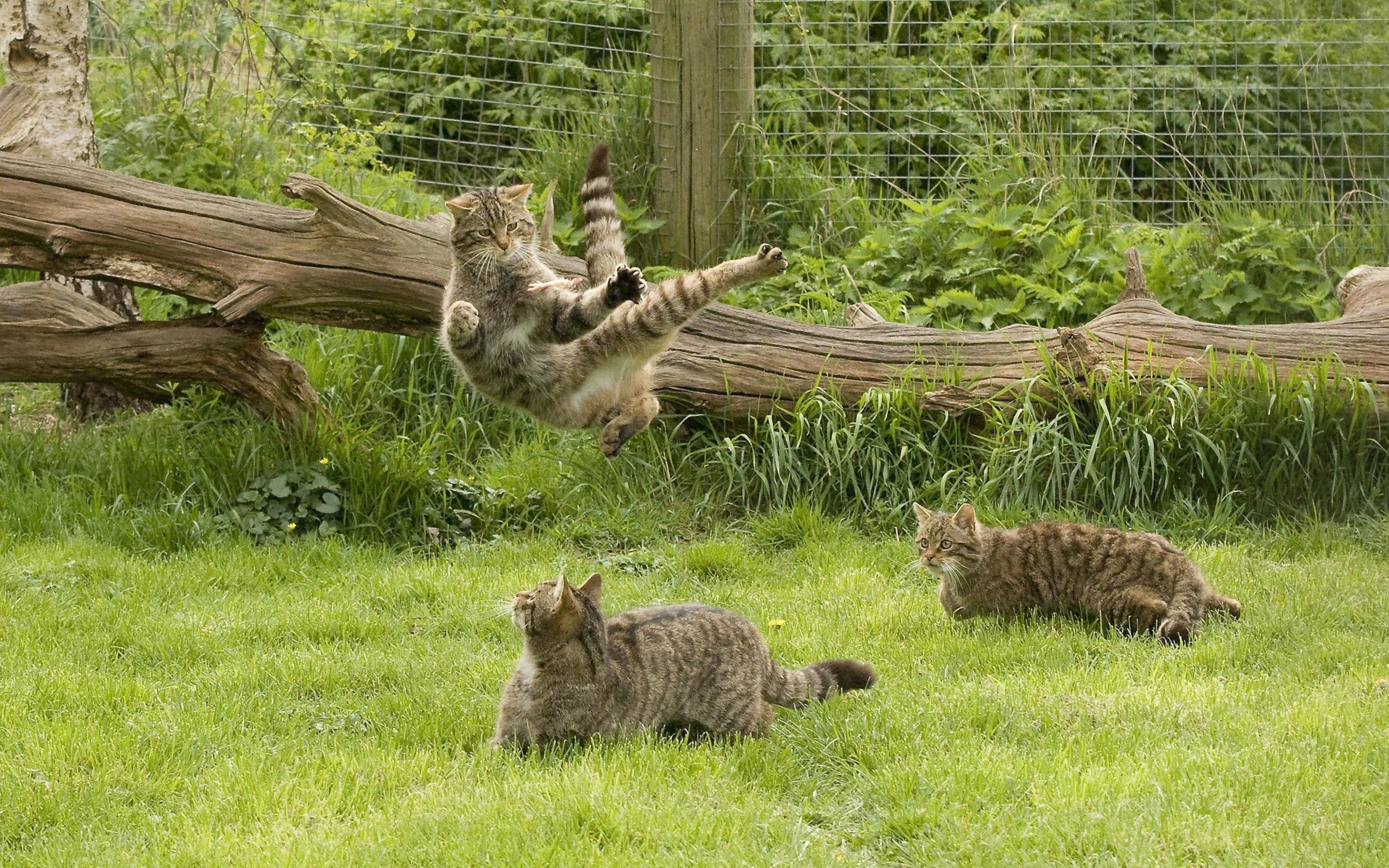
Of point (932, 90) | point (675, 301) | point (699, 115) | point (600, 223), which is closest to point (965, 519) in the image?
point (675, 301)

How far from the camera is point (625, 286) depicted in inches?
208

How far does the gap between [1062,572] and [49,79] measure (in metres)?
6.33

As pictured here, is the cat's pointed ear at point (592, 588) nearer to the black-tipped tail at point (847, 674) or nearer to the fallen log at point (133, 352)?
the black-tipped tail at point (847, 674)

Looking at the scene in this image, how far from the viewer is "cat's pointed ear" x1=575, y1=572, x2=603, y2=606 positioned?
16.4 ft

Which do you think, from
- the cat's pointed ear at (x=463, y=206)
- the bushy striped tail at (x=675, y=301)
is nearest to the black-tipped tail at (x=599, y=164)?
the cat's pointed ear at (x=463, y=206)

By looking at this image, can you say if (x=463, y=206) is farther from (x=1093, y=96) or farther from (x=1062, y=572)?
(x=1093, y=96)

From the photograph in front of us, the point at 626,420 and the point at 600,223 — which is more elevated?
the point at 600,223

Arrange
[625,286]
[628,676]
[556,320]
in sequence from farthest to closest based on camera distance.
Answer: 1. [556,320]
2. [625,286]
3. [628,676]

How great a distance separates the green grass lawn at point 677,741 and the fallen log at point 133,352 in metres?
0.89

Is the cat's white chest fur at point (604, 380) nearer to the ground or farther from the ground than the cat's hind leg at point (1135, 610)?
farther from the ground

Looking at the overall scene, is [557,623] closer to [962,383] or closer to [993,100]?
[962,383]

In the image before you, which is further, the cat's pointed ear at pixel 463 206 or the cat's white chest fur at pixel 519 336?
the cat's pointed ear at pixel 463 206

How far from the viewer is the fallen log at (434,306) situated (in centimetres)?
679

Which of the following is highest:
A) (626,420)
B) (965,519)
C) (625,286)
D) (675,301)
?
(625,286)
